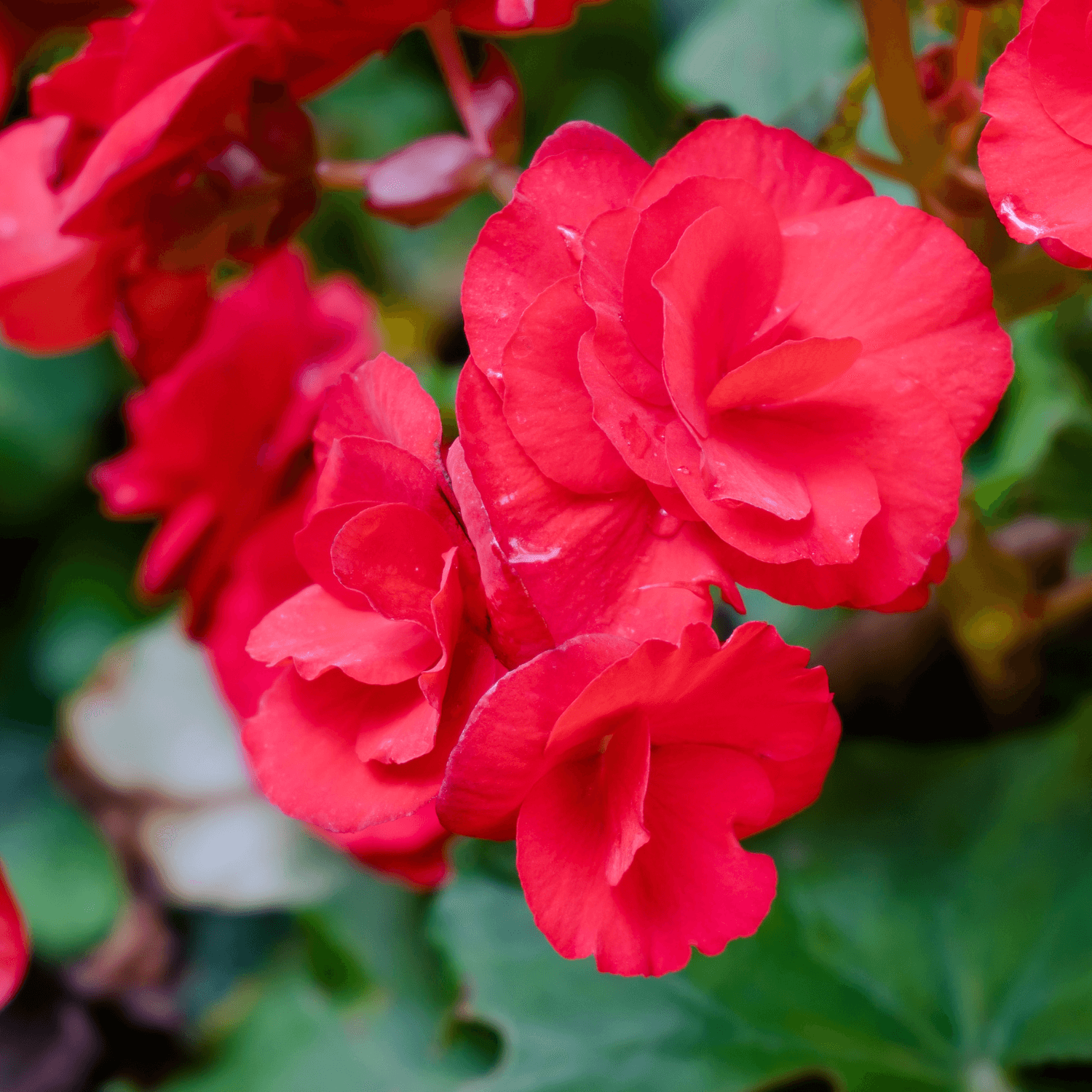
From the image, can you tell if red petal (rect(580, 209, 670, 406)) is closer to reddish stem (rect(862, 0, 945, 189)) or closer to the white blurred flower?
reddish stem (rect(862, 0, 945, 189))

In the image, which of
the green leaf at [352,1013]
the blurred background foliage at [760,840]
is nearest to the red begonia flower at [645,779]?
the blurred background foliage at [760,840]

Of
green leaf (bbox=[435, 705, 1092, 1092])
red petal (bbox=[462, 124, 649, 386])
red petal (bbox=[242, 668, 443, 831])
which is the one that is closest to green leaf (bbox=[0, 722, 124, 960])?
green leaf (bbox=[435, 705, 1092, 1092])

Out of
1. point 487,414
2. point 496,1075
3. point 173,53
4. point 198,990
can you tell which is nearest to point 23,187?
point 173,53

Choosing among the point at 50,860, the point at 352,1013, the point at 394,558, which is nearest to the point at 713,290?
the point at 394,558

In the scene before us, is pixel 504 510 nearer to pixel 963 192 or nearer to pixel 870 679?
Result: pixel 963 192

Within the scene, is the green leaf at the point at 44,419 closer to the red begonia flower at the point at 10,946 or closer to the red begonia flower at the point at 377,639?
the red begonia flower at the point at 10,946

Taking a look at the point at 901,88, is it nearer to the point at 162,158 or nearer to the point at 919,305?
the point at 919,305

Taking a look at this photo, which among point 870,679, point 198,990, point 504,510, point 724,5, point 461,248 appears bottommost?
point 198,990
